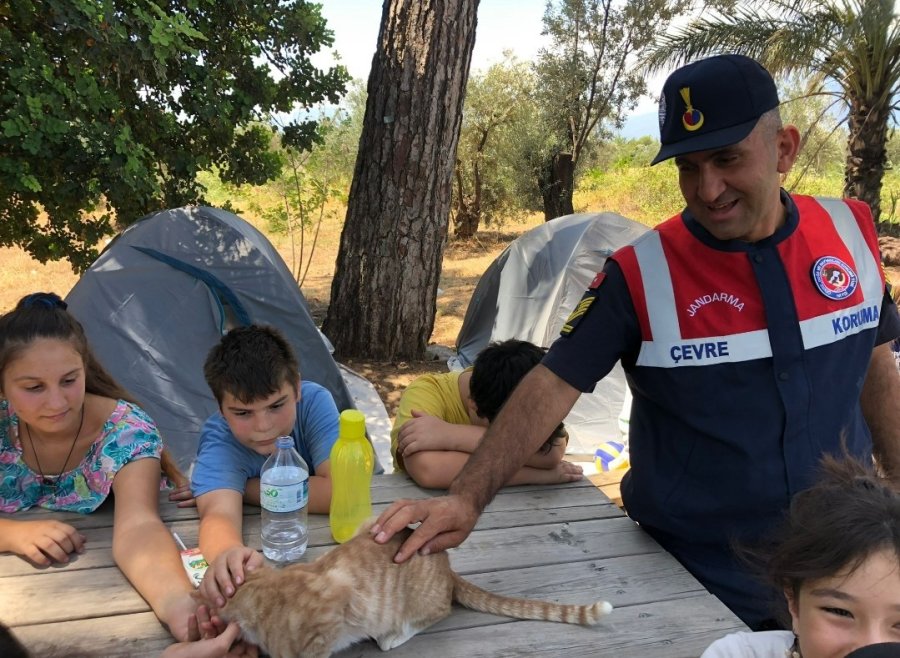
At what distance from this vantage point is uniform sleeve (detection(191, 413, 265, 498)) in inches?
75.9

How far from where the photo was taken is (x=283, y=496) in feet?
5.55

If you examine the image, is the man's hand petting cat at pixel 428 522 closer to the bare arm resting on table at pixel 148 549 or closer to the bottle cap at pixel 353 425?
the bottle cap at pixel 353 425

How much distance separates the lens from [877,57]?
9320 millimetres

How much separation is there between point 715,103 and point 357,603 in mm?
1472

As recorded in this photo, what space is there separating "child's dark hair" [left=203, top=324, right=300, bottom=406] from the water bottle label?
382 millimetres

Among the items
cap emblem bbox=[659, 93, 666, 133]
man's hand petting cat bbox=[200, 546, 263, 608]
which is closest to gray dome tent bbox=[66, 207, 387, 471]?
man's hand petting cat bbox=[200, 546, 263, 608]

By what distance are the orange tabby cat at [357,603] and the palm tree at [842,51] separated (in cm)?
998

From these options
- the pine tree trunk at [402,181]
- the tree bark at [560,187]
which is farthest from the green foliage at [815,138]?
the pine tree trunk at [402,181]

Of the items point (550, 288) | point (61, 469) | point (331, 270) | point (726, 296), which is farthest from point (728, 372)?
point (331, 270)

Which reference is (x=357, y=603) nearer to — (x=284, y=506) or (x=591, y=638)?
(x=284, y=506)

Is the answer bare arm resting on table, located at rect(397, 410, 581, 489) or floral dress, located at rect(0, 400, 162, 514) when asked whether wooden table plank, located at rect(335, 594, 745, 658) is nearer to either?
bare arm resting on table, located at rect(397, 410, 581, 489)

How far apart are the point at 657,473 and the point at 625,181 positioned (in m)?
19.2

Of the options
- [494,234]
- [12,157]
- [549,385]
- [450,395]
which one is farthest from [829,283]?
[494,234]

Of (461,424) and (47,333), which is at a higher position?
(47,333)
